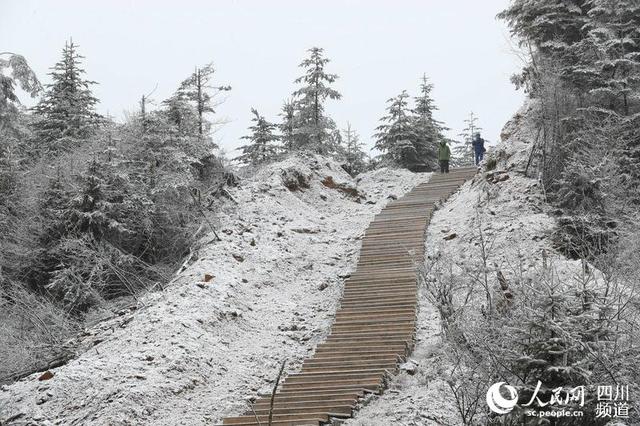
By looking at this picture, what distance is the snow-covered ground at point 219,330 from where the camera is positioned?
908 cm

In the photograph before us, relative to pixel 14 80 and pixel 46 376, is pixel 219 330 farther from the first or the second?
pixel 14 80

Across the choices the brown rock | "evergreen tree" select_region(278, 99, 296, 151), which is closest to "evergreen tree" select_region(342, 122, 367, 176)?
"evergreen tree" select_region(278, 99, 296, 151)

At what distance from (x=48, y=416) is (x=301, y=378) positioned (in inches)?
141

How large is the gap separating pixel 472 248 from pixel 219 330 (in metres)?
5.83

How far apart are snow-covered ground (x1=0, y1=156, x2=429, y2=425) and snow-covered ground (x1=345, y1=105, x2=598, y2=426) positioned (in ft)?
6.43

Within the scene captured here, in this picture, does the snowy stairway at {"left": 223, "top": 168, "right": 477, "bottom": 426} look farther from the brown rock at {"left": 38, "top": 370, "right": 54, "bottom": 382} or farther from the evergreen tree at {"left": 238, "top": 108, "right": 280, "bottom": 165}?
the evergreen tree at {"left": 238, "top": 108, "right": 280, "bottom": 165}

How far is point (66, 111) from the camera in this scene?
936 inches

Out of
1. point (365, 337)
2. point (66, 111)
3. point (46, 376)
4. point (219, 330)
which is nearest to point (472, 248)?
Answer: point (365, 337)

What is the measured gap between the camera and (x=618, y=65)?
16656mm

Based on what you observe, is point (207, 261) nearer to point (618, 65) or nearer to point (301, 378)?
point (301, 378)

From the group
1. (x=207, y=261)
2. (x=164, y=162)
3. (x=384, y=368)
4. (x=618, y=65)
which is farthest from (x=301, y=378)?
(x=618, y=65)

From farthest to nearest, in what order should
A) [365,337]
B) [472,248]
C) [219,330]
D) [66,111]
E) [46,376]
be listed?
[66,111]
[472,248]
[219,330]
[365,337]
[46,376]

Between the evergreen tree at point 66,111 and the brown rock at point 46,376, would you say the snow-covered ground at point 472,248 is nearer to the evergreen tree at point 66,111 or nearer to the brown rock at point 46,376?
the brown rock at point 46,376

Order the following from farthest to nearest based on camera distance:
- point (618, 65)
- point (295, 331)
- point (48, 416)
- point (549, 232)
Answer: point (618, 65) < point (549, 232) < point (295, 331) < point (48, 416)
